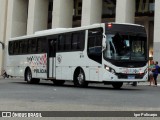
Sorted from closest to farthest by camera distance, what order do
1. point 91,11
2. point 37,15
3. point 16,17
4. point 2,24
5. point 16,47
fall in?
1. point 16,47
2. point 91,11
3. point 37,15
4. point 16,17
5. point 2,24

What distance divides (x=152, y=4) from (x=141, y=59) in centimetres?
2636

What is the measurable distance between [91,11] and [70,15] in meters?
4.33

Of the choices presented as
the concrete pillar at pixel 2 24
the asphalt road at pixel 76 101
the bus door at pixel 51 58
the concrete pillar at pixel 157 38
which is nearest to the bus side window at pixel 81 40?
the bus door at pixel 51 58

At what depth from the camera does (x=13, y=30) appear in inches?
2037

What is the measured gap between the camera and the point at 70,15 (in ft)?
149

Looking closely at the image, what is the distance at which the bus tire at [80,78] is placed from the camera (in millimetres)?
22691

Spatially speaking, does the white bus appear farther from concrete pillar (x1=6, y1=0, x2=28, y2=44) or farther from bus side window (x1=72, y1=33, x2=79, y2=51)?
concrete pillar (x1=6, y1=0, x2=28, y2=44)

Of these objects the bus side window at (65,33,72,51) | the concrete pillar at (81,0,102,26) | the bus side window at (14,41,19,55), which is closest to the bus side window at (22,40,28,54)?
the bus side window at (14,41,19,55)

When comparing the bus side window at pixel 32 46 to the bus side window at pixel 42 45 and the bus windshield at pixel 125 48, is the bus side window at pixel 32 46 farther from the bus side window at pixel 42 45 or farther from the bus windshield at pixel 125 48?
the bus windshield at pixel 125 48

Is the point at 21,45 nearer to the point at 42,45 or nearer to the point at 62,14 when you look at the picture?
the point at 42,45

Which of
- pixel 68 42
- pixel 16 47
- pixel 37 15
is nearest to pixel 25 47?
pixel 16 47

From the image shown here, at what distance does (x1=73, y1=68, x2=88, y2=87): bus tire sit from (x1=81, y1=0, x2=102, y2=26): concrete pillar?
18.3 m

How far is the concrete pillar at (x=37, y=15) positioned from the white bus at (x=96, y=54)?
2129cm

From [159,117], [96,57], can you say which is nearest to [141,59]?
[96,57]
